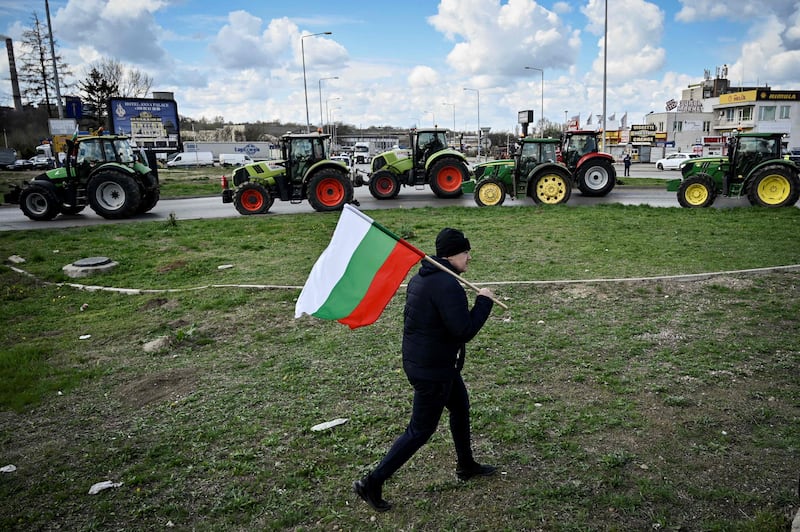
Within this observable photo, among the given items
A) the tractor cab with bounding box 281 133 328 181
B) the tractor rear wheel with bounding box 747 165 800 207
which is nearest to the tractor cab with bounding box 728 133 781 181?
the tractor rear wheel with bounding box 747 165 800 207

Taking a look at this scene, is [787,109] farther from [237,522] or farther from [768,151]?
[237,522]

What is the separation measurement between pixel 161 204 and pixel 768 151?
67.2 feet

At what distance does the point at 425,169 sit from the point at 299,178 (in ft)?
16.6

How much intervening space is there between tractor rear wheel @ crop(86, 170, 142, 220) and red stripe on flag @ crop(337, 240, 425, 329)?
14843 millimetres

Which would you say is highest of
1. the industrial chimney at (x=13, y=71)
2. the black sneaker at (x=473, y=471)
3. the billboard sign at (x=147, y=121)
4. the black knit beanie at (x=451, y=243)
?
the industrial chimney at (x=13, y=71)

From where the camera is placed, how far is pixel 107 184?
16.6 m

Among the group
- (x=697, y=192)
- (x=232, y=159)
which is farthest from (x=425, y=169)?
(x=232, y=159)

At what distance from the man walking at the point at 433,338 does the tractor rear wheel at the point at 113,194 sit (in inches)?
605

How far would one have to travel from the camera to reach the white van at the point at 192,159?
53.0m

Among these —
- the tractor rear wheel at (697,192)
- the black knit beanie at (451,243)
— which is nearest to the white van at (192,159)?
the tractor rear wheel at (697,192)

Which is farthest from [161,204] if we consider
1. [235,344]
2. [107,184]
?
[235,344]

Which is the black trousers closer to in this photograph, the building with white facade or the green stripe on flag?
the green stripe on flag

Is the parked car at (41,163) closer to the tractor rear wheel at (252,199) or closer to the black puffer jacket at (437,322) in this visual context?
the tractor rear wheel at (252,199)

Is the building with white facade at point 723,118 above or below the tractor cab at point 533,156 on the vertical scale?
above
